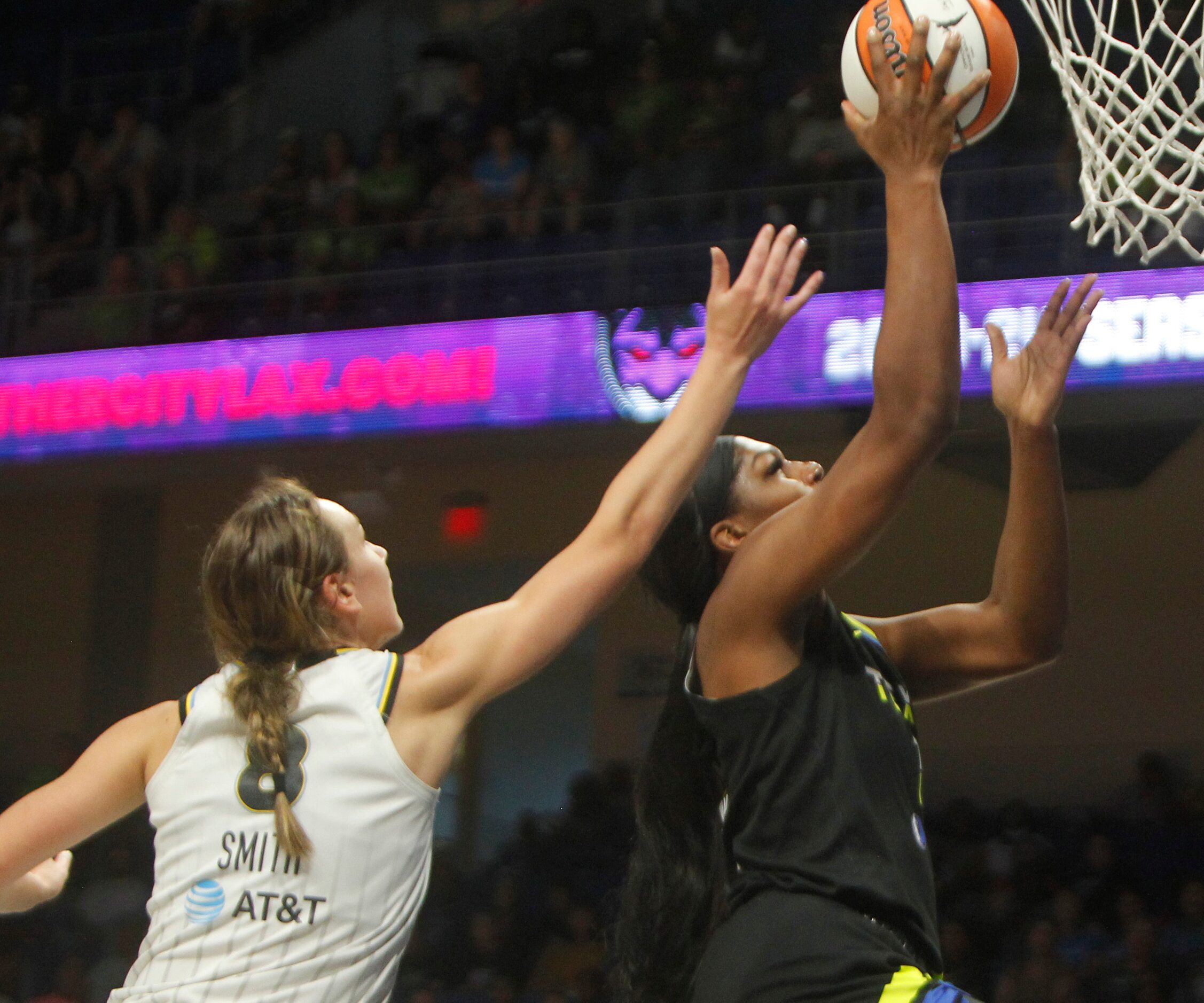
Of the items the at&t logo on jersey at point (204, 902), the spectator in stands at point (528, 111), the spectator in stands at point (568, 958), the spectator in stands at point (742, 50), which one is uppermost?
the spectator in stands at point (742, 50)

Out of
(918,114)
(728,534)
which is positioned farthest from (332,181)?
(918,114)

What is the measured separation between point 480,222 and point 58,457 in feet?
9.16

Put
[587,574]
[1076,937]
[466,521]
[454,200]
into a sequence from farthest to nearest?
[466,521] < [454,200] < [1076,937] < [587,574]

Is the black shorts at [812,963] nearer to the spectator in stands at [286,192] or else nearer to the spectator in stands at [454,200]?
the spectator in stands at [454,200]

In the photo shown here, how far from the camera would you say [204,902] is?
1.61 metres

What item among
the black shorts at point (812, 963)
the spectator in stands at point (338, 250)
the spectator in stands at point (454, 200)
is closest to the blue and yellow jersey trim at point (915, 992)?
the black shorts at point (812, 963)

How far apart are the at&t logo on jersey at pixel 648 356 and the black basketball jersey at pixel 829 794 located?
531cm

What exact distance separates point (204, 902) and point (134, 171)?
901cm

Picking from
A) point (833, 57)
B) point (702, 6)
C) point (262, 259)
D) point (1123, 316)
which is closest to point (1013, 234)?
point (1123, 316)

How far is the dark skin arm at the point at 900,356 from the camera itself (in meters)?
1.74

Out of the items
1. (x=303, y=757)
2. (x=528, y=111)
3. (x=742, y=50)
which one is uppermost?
(x=742, y=50)

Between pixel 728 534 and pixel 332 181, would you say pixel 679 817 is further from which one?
pixel 332 181

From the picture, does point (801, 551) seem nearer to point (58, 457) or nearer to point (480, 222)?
point (480, 222)

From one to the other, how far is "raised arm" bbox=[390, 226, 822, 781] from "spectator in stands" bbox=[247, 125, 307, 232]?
7.68 meters
